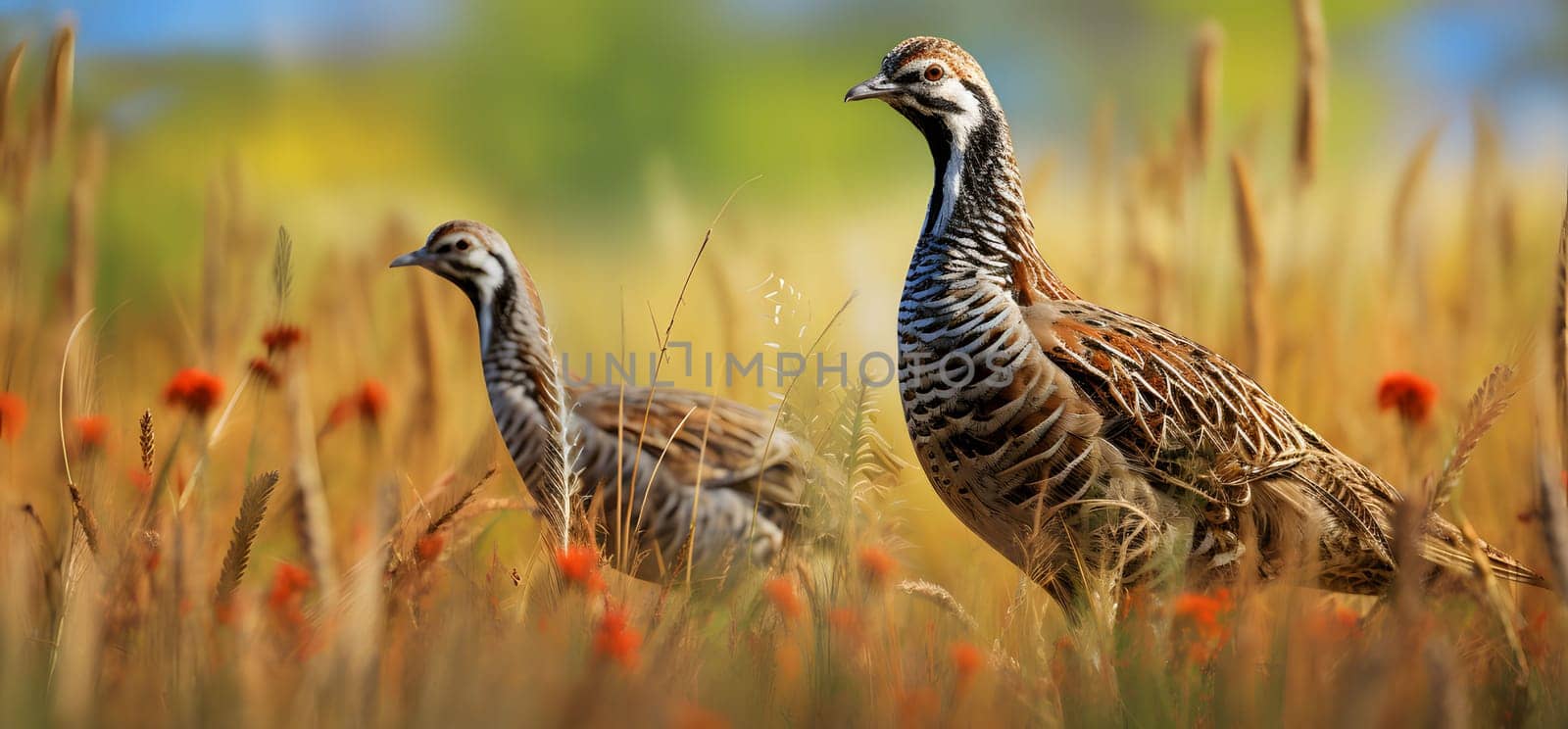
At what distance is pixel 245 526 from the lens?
197 centimetres

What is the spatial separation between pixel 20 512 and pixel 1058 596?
8.13 ft

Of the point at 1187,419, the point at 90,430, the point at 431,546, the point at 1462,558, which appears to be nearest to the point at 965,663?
the point at 431,546

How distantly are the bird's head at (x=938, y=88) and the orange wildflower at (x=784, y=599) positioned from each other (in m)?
1.56

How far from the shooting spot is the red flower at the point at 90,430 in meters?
2.35

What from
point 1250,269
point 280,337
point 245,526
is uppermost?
point 1250,269

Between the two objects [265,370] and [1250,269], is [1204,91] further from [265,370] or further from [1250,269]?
[265,370]

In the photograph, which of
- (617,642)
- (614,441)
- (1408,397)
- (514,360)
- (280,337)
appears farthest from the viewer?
(614,441)

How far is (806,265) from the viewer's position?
230 inches

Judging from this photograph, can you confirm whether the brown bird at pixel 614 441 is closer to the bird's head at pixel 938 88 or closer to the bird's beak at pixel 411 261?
the bird's beak at pixel 411 261

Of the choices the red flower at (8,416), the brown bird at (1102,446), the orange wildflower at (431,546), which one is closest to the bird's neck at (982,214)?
the brown bird at (1102,446)

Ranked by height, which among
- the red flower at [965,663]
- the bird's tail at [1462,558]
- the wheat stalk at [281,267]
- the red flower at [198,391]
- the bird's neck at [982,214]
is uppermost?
the bird's neck at [982,214]

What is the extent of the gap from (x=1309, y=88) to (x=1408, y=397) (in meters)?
1.52

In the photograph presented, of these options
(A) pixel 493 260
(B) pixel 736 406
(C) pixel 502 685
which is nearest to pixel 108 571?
(C) pixel 502 685

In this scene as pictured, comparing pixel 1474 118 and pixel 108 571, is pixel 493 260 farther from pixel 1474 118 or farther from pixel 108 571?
pixel 1474 118
